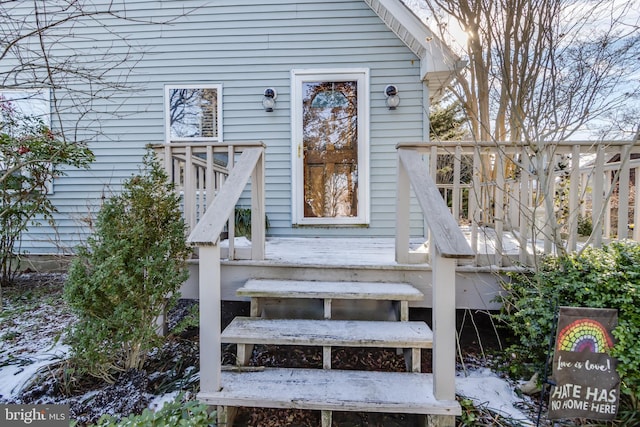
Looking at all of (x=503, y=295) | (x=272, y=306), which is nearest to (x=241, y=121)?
(x=272, y=306)

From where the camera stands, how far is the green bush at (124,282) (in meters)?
1.85

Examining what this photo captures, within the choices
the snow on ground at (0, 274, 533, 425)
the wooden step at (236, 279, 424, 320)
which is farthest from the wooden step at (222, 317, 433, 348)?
the snow on ground at (0, 274, 533, 425)

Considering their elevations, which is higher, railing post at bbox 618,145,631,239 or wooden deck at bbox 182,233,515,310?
railing post at bbox 618,145,631,239

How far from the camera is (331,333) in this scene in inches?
72.0

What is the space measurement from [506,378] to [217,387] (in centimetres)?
181

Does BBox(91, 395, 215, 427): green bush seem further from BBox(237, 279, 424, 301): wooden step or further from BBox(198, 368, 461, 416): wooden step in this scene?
BBox(237, 279, 424, 301): wooden step

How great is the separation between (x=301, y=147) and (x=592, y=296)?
11.0 feet

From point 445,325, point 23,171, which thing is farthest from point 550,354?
point 23,171

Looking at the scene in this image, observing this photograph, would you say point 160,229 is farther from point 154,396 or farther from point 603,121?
point 603,121

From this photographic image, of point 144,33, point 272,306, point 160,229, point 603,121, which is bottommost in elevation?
point 272,306

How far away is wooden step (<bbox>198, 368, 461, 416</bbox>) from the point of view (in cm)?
147

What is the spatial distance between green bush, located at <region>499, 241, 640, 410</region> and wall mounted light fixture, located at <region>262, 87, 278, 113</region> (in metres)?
3.53

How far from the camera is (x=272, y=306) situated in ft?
7.20

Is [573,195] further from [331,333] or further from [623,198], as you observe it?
[331,333]
